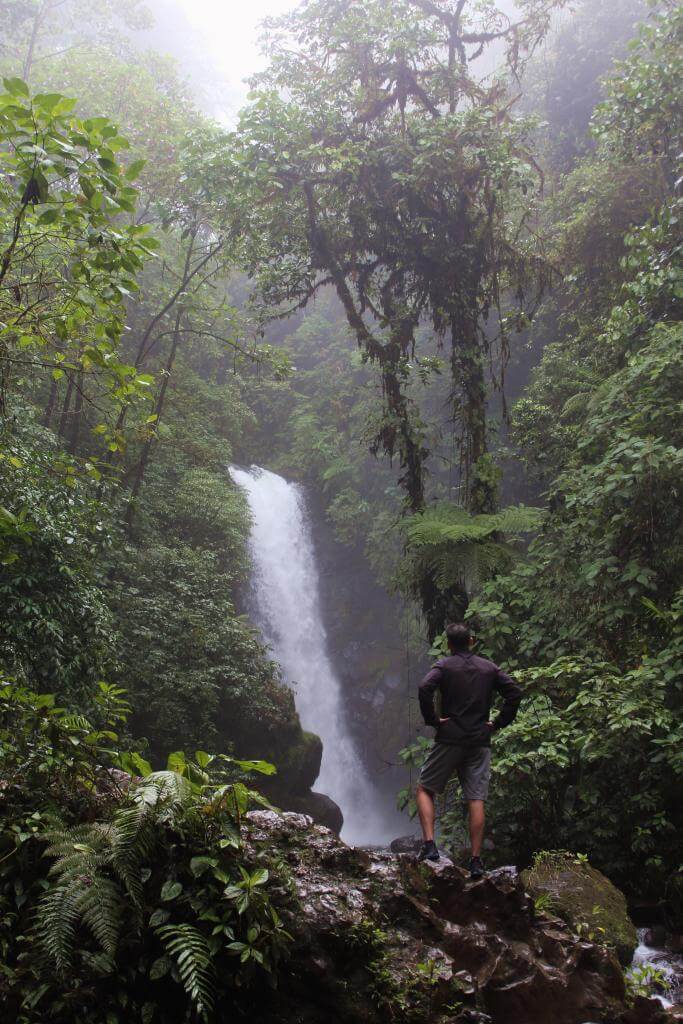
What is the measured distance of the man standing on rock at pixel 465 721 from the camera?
452cm

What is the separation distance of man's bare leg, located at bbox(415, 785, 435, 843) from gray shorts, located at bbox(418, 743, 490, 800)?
59mm

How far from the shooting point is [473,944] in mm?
3451

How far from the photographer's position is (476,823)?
4555mm

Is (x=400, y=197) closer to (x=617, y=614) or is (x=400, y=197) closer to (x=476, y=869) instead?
(x=617, y=614)

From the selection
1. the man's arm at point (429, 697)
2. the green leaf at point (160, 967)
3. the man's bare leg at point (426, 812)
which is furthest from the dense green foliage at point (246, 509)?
the man's arm at point (429, 697)

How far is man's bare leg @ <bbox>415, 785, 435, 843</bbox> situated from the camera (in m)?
4.45

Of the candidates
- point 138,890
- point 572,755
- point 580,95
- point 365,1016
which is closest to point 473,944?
point 365,1016

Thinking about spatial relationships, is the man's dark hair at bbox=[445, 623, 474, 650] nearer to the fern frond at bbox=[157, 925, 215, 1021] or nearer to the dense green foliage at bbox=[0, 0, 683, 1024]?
the dense green foliage at bbox=[0, 0, 683, 1024]

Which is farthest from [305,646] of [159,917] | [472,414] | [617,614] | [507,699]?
[159,917]

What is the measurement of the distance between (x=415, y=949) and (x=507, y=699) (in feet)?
5.83

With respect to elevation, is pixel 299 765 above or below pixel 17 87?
above

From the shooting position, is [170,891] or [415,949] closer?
[170,891]

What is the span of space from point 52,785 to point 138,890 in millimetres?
852

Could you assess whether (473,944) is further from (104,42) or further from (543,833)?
(104,42)
